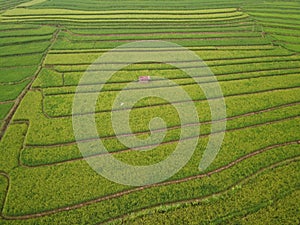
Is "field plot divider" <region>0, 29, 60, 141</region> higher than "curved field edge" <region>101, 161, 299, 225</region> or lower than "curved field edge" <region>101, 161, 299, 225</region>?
higher

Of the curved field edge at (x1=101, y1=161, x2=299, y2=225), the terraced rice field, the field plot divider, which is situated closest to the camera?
the curved field edge at (x1=101, y1=161, x2=299, y2=225)

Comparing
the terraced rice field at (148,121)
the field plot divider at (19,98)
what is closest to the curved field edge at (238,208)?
the terraced rice field at (148,121)

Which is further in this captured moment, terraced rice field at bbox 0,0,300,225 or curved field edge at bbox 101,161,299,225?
terraced rice field at bbox 0,0,300,225

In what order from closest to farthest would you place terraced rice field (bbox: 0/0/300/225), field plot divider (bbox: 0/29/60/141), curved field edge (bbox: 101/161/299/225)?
curved field edge (bbox: 101/161/299/225) → terraced rice field (bbox: 0/0/300/225) → field plot divider (bbox: 0/29/60/141)

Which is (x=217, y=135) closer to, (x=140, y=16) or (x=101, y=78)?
(x=101, y=78)

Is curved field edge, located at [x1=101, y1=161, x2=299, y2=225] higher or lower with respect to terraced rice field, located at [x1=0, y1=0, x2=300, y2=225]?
lower

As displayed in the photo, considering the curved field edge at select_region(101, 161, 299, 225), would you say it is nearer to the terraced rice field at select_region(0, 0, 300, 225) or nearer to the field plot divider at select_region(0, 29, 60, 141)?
the terraced rice field at select_region(0, 0, 300, 225)

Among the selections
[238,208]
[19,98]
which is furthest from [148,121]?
[19,98]

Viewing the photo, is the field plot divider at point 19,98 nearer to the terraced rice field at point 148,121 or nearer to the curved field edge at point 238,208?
the terraced rice field at point 148,121

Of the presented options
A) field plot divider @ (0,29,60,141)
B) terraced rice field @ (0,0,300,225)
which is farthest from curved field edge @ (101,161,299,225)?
field plot divider @ (0,29,60,141)
